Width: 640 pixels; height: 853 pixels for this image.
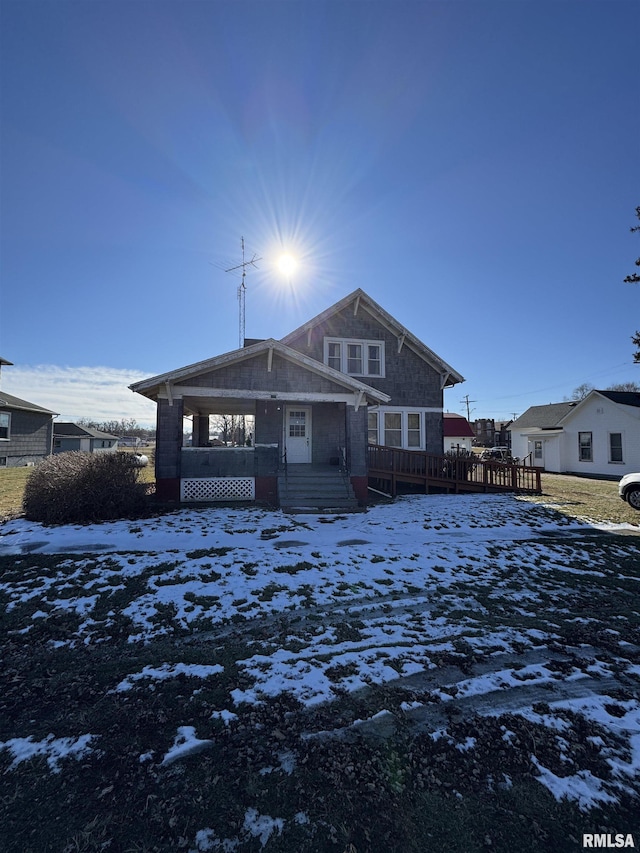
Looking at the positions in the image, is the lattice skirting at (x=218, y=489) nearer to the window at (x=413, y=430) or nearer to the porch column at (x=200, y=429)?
the porch column at (x=200, y=429)

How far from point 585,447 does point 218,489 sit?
77.3ft

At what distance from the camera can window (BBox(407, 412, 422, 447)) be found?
16.8m

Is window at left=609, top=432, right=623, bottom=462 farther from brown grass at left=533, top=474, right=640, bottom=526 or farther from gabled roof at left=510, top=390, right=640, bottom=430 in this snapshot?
brown grass at left=533, top=474, right=640, bottom=526

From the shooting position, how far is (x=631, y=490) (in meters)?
12.1

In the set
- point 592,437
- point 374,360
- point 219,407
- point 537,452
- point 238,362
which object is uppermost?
point 374,360

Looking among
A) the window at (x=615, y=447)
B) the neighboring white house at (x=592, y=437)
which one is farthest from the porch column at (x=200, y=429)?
the window at (x=615, y=447)

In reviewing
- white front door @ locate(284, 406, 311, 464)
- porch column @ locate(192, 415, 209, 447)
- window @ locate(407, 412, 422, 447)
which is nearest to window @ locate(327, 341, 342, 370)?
white front door @ locate(284, 406, 311, 464)

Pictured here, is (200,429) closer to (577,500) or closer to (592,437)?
(577,500)

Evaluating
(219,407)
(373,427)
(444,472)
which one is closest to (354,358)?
(373,427)

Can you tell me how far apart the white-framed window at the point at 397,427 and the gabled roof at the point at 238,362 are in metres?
3.66

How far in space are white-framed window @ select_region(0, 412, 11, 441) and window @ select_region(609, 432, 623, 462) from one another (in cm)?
3604

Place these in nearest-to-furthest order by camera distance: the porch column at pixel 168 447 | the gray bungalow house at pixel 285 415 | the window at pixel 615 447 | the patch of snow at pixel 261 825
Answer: the patch of snow at pixel 261 825
the porch column at pixel 168 447
the gray bungalow house at pixel 285 415
the window at pixel 615 447

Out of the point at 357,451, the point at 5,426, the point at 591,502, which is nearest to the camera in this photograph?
the point at 357,451

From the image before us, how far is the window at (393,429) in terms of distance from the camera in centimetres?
1662
